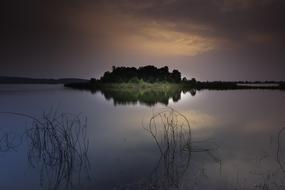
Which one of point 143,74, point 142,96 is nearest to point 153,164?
point 142,96

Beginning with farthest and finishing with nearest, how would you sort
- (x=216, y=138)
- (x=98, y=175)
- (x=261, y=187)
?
(x=216, y=138) → (x=98, y=175) → (x=261, y=187)

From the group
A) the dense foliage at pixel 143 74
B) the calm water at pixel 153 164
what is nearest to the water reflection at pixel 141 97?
the calm water at pixel 153 164

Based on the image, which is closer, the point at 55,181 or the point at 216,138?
the point at 55,181

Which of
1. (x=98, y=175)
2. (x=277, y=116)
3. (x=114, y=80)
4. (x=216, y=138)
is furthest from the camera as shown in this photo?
(x=114, y=80)

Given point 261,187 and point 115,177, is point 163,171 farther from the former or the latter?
point 261,187

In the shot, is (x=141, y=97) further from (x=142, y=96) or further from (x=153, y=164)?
(x=153, y=164)

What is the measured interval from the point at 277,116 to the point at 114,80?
249 feet

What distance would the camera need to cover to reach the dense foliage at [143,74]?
95.9 metres

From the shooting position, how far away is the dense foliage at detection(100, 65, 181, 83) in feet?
315

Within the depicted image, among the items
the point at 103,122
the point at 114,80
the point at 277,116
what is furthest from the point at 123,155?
the point at 114,80

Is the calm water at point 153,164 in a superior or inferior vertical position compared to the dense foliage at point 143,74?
inferior

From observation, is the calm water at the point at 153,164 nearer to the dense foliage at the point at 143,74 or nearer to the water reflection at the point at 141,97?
the water reflection at the point at 141,97

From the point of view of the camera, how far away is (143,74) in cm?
9900

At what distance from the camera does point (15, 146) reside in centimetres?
1108
